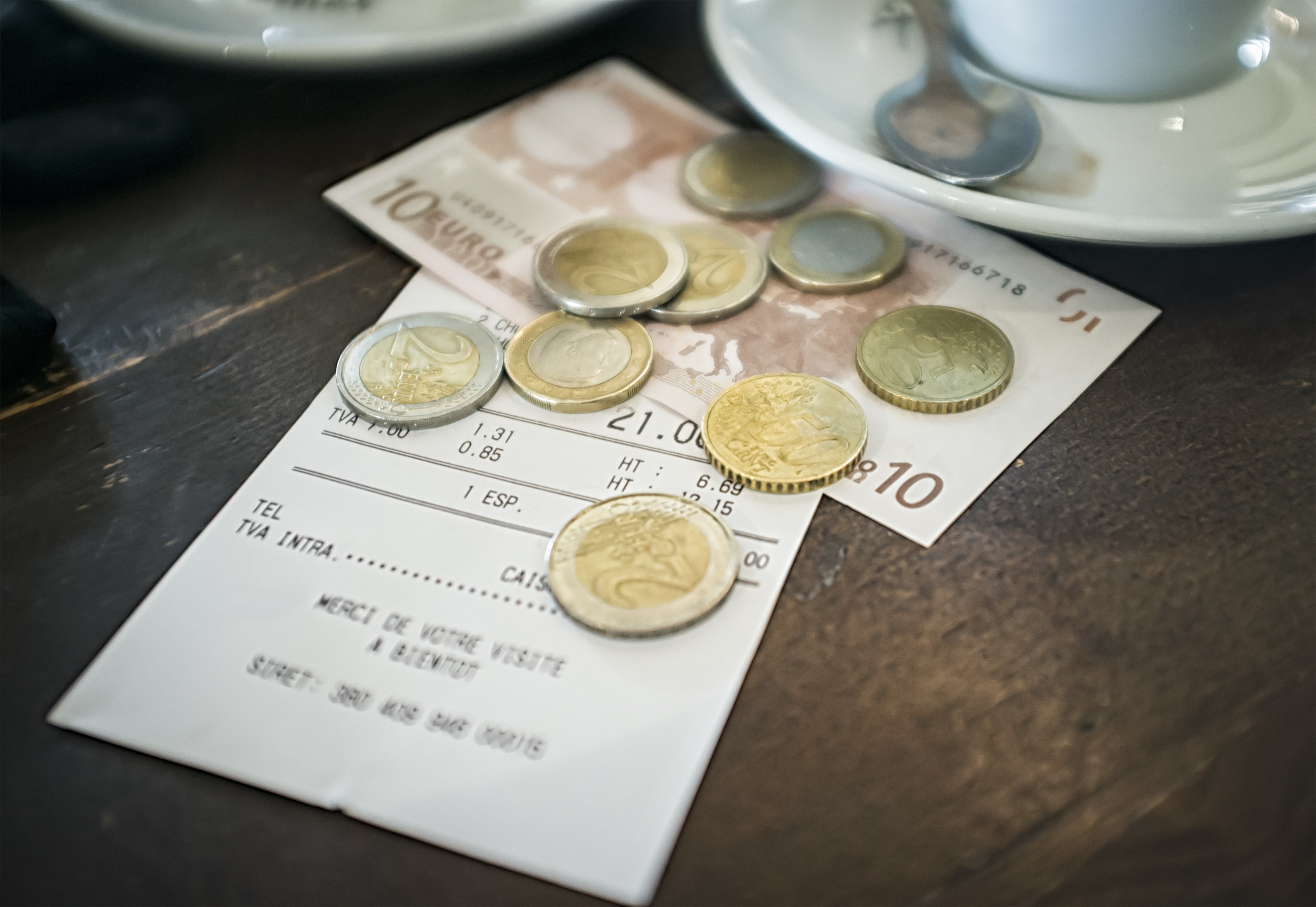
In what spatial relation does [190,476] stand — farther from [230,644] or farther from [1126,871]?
[1126,871]

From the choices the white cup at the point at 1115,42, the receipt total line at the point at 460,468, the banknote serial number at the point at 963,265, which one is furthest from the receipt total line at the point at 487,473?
the white cup at the point at 1115,42

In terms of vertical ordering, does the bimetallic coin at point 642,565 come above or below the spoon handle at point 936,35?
below

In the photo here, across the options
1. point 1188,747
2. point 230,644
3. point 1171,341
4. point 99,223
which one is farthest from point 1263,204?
point 99,223

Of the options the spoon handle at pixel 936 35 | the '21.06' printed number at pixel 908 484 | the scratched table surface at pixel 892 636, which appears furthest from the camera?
the spoon handle at pixel 936 35

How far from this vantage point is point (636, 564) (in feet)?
1.38

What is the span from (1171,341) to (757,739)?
330mm

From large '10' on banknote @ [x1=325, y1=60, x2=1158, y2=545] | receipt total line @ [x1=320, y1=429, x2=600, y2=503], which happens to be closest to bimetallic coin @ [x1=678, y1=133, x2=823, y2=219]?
large '10' on banknote @ [x1=325, y1=60, x2=1158, y2=545]

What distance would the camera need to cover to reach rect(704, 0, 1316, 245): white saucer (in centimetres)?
46

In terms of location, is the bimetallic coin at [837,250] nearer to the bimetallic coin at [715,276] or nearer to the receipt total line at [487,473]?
the bimetallic coin at [715,276]

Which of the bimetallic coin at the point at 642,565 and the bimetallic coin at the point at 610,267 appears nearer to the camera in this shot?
the bimetallic coin at the point at 642,565

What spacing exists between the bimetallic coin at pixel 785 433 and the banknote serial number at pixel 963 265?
14 centimetres

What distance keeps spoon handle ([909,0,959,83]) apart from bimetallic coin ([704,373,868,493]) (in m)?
0.23

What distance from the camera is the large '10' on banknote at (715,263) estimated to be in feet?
1.54

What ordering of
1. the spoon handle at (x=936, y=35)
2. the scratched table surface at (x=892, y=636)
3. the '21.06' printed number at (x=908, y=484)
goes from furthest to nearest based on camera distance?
the spoon handle at (x=936, y=35), the '21.06' printed number at (x=908, y=484), the scratched table surface at (x=892, y=636)
